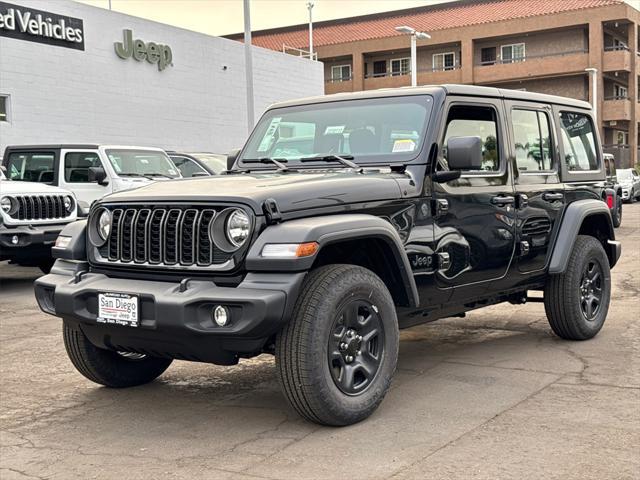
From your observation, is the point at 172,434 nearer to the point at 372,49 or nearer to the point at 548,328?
the point at 548,328

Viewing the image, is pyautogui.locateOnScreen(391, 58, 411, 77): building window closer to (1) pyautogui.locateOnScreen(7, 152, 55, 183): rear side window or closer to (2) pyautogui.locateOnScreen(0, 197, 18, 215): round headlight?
(1) pyautogui.locateOnScreen(7, 152, 55, 183): rear side window

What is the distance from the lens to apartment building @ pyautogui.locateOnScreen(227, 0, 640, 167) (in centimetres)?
4866

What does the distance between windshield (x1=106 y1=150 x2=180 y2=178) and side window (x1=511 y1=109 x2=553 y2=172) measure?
27.6 feet

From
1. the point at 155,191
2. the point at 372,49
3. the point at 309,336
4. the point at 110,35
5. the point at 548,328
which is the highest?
the point at 372,49

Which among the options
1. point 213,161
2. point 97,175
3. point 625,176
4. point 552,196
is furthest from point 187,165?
point 625,176

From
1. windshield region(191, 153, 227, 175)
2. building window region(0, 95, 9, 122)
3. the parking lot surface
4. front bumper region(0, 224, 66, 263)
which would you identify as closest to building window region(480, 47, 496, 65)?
building window region(0, 95, 9, 122)

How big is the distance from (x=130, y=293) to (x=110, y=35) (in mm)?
19941

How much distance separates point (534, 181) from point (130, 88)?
19.0 meters

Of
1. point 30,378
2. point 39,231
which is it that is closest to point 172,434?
point 30,378

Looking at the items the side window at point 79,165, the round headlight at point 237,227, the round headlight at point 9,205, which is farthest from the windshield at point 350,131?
the side window at point 79,165

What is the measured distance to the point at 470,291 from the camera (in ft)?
19.1

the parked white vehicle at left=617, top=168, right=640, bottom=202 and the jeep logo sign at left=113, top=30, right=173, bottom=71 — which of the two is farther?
the parked white vehicle at left=617, top=168, right=640, bottom=202

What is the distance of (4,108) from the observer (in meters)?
20.1

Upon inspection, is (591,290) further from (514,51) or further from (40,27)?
(514,51)
